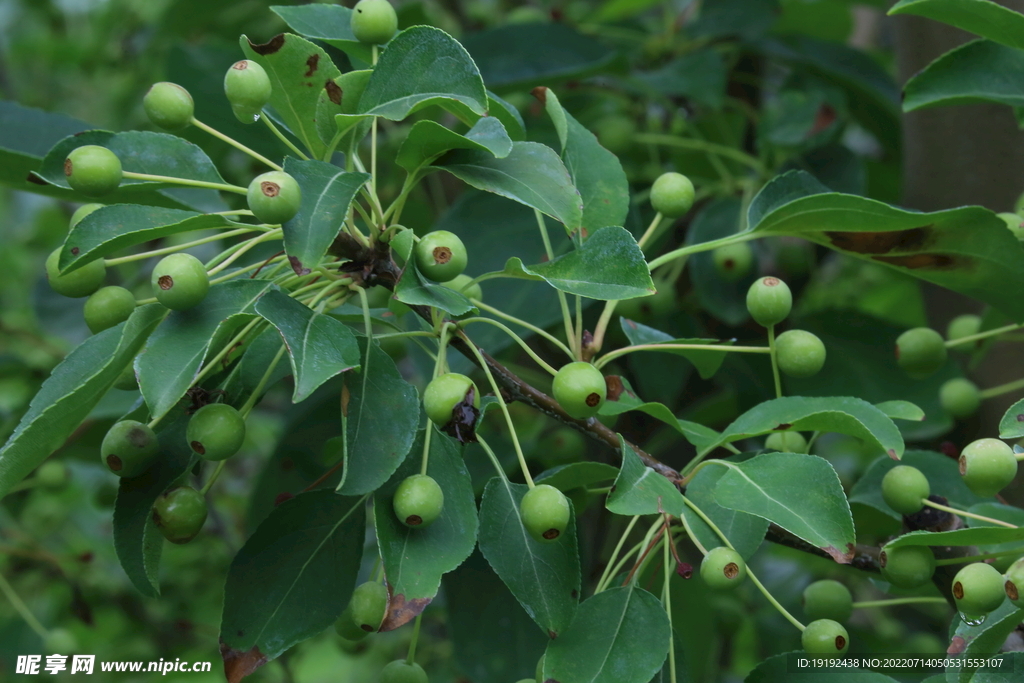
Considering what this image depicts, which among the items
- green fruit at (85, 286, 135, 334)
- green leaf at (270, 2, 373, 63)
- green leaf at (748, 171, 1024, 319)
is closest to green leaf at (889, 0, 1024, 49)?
green leaf at (748, 171, 1024, 319)

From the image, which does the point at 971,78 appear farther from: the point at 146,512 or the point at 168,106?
the point at 146,512

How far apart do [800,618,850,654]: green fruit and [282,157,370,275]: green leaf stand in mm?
541

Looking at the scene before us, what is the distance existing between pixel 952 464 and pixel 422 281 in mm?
652

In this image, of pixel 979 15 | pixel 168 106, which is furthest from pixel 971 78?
pixel 168 106

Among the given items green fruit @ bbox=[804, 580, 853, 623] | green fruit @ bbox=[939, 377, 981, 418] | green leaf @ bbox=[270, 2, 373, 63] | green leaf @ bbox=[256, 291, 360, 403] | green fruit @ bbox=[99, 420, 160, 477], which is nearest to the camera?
green leaf @ bbox=[256, 291, 360, 403]

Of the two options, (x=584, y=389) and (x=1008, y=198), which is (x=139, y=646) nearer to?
(x=584, y=389)

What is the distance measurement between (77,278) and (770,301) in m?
0.65

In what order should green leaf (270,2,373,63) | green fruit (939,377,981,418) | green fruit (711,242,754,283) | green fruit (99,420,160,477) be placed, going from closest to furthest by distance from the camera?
green fruit (99,420,160,477) → green leaf (270,2,373,63) → green fruit (939,377,981,418) → green fruit (711,242,754,283)

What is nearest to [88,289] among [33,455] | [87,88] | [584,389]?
[33,455]

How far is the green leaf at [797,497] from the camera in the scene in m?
0.68

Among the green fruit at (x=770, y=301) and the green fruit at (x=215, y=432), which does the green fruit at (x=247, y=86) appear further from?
the green fruit at (x=770, y=301)

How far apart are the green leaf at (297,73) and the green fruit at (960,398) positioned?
0.85 m

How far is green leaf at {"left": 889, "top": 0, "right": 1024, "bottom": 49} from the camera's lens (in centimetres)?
83

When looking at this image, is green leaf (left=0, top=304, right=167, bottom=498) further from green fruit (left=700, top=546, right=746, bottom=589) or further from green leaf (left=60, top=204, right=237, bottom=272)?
green fruit (left=700, top=546, right=746, bottom=589)
